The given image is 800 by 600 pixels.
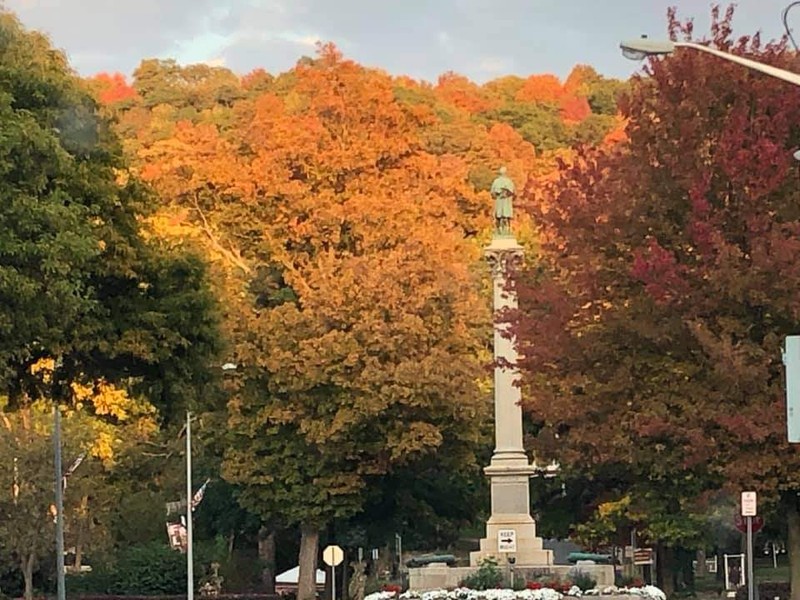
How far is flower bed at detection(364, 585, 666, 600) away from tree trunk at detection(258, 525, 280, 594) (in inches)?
965

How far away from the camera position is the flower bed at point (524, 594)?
32.1 metres

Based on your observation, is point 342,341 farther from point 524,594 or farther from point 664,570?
point 524,594

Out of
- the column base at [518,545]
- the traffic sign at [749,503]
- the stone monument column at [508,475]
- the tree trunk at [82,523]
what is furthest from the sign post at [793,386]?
the tree trunk at [82,523]

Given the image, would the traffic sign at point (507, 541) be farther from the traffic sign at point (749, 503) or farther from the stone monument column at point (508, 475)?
the traffic sign at point (749, 503)

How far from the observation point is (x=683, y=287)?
24281mm

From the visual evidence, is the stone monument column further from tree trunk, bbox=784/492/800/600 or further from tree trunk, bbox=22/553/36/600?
tree trunk, bbox=22/553/36/600

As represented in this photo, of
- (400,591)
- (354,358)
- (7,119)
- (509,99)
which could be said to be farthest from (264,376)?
(509,99)

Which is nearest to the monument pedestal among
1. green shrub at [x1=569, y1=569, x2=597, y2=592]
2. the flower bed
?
green shrub at [x1=569, y1=569, x2=597, y2=592]

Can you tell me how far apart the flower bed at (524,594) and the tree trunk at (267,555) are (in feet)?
80.4

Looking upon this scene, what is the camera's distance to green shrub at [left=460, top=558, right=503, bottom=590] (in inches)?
1344

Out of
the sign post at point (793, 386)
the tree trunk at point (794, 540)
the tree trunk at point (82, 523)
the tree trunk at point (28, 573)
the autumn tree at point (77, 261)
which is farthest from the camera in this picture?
the tree trunk at point (82, 523)

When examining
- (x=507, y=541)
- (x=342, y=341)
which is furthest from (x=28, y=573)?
(x=507, y=541)

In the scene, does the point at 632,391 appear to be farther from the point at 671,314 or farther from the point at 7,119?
the point at 7,119

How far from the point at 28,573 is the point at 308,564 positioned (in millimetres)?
9099
